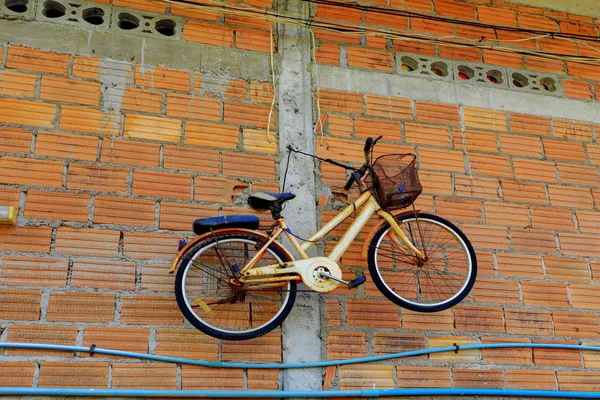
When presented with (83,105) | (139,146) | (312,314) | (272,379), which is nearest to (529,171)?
(312,314)

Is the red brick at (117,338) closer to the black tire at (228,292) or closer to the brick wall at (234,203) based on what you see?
the brick wall at (234,203)

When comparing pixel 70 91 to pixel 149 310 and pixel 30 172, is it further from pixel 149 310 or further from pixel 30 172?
pixel 149 310

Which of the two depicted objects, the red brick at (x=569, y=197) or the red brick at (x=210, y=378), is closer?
the red brick at (x=210, y=378)

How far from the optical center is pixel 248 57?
4.60m

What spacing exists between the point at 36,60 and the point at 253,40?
148cm

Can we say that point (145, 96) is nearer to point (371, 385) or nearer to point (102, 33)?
point (102, 33)

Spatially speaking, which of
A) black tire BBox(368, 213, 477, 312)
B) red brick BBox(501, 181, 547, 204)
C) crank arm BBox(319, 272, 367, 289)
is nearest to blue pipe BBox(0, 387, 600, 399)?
A: black tire BBox(368, 213, 477, 312)

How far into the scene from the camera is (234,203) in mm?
4160

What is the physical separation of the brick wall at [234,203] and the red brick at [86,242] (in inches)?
0.5

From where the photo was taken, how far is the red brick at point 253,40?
182 inches

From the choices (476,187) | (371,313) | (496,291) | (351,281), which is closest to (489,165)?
(476,187)

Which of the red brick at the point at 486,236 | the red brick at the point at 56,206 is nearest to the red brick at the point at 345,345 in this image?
the red brick at the point at 486,236

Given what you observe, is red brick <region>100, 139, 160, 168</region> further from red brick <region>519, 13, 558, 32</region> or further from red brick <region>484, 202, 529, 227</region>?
red brick <region>519, 13, 558, 32</region>

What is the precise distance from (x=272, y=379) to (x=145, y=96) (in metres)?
2.02
